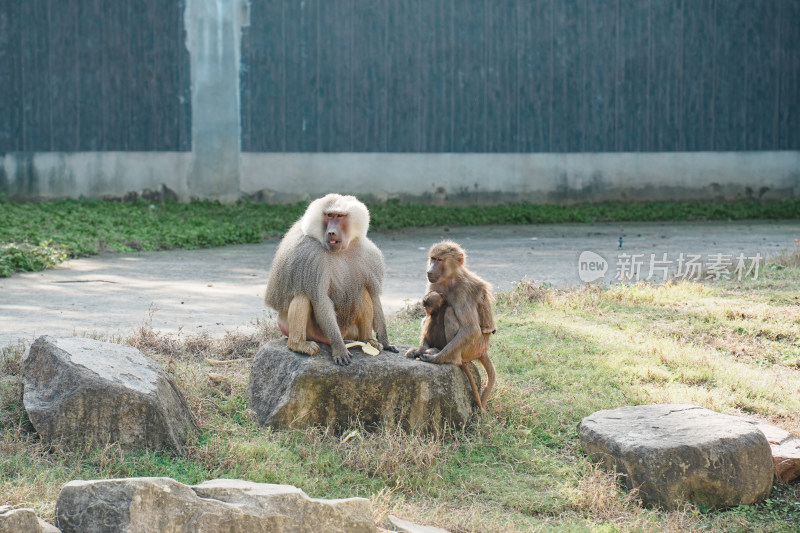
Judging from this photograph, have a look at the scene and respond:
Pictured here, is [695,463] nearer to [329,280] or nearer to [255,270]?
[329,280]

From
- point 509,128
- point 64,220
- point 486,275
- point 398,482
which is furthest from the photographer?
point 509,128

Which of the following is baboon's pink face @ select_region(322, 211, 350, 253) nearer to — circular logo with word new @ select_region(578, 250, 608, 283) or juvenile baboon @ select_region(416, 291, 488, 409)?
juvenile baboon @ select_region(416, 291, 488, 409)

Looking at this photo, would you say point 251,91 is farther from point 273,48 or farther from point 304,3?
point 304,3

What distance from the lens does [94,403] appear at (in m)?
4.62

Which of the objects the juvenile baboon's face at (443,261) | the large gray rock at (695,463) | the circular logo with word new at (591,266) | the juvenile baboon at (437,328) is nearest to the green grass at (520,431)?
the large gray rock at (695,463)

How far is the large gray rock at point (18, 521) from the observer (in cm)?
311

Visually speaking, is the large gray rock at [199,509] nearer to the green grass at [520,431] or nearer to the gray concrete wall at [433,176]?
the green grass at [520,431]

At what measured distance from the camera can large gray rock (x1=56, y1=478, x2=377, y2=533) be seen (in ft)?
10.9

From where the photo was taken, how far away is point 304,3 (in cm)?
1478

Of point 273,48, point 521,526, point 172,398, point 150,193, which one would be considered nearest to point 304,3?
point 273,48

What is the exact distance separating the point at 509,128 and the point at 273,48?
14.5ft

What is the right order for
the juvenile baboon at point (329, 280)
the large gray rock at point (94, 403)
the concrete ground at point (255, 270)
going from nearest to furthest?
the large gray rock at point (94, 403)
the juvenile baboon at point (329, 280)
the concrete ground at point (255, 270)

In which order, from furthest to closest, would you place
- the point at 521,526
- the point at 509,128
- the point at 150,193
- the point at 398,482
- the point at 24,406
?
the point at 509,128
the point at 150,193
the point at 24,406
the point at 398,482
the point at 521,526

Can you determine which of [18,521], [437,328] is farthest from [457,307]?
[18,521]
